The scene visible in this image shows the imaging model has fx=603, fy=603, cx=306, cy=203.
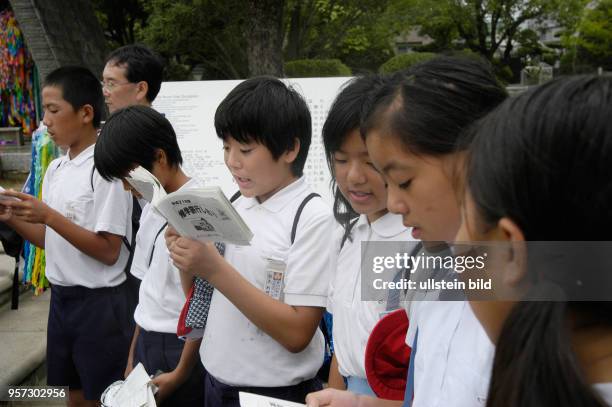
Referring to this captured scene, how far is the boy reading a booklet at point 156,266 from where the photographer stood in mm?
1891

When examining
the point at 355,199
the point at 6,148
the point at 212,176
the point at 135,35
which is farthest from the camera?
the point at 135,35

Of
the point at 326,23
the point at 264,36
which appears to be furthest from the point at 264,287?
the point at 326,23

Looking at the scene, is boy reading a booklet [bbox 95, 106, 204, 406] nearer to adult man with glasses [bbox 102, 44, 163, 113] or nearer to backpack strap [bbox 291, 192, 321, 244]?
backpack strap [bbox 291, 192, 321, 244]

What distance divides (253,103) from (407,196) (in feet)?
2.38

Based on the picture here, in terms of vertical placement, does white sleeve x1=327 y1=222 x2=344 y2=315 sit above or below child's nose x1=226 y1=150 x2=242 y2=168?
below

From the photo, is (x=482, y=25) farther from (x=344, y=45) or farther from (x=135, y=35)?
(x=135, y=35)

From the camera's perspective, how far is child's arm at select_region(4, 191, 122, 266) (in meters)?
2.29

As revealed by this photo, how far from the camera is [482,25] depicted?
2639 centimetres

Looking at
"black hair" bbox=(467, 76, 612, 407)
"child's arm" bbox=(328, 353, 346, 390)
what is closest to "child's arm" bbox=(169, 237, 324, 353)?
"child's arm" bbox=(328, 353, 346, 390)

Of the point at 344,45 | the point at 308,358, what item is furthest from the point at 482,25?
the point at 308,358

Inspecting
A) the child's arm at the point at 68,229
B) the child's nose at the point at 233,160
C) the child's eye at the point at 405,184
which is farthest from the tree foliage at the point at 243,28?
the child's eye at the point at 405,184

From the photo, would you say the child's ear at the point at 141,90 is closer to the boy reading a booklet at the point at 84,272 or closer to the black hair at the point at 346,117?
the boy reading a booklet at the point at 84,272

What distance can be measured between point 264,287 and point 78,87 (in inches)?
61.2

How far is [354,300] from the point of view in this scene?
1438 millimetres
